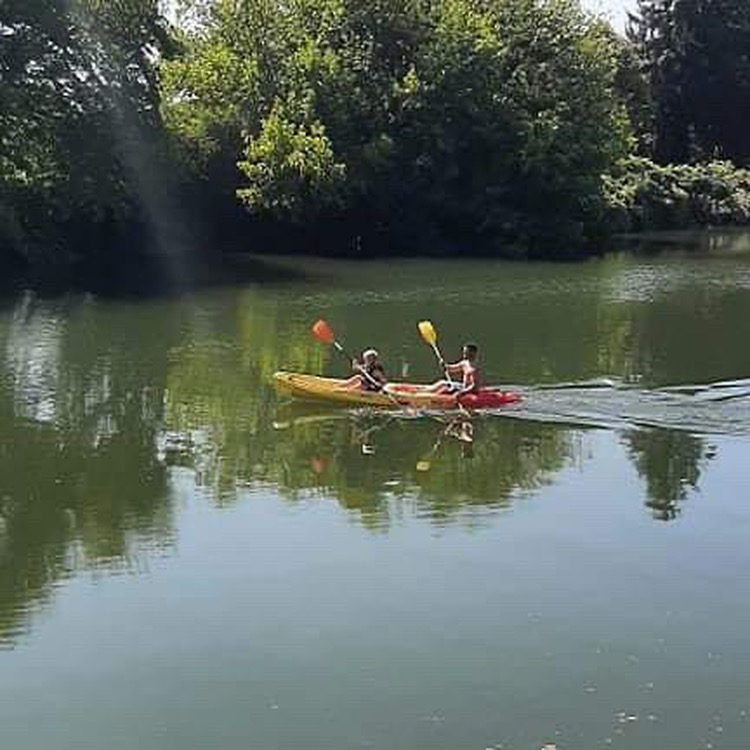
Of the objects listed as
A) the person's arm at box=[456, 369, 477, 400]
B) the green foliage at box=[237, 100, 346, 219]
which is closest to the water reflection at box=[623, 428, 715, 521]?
the person's arm at box=[456, 369, 477, 400]

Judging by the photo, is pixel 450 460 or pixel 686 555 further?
pixel 450 460

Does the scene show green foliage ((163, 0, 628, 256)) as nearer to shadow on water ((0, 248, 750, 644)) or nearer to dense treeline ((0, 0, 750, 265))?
dense treeline ((0, 0, 750, 265))

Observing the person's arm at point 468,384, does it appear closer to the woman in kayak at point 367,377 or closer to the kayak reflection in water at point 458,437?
the kayak reflection in water at point 458,437

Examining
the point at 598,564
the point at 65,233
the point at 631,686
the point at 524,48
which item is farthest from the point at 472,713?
the point at 524,48

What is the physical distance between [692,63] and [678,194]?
42.4 ft

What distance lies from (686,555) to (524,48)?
121ft

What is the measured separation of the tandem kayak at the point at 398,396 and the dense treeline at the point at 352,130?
21.0 m

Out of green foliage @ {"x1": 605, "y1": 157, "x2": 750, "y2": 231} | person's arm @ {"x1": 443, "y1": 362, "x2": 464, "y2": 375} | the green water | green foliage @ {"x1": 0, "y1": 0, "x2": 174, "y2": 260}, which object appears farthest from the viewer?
green foliage @ {"x1": 605, "y1": 157, "x2": 750, "y2": 231}

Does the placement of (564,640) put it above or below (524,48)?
below

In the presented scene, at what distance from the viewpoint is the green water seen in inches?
355

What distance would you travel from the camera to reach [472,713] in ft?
29.2

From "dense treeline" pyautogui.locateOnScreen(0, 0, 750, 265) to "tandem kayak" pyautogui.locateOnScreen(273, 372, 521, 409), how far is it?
20974 millimetres

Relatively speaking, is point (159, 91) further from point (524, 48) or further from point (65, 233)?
point (524, 48)

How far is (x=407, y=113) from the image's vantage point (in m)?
44.8
